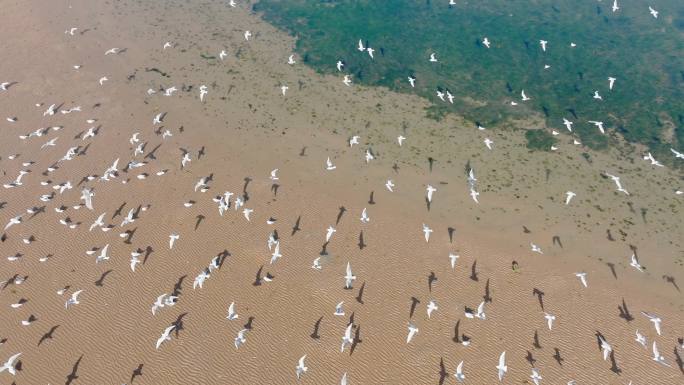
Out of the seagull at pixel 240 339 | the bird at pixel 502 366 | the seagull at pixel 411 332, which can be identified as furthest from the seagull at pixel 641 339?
the seagull at pixel 240 339

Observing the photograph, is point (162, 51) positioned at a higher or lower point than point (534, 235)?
higher

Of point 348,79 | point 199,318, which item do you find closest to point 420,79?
point 348,79

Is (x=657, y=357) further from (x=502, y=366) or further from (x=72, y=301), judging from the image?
(x=72, y=301)

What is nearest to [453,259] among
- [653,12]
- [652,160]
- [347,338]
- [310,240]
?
[347,338]

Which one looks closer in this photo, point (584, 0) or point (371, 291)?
point (371, 291)

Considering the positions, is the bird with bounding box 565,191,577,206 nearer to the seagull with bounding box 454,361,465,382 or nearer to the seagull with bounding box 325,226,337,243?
the seagull with bounding box 454,361,465,382

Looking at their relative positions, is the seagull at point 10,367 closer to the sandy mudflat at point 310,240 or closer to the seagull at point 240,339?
the sandy mudflat at point 310,240

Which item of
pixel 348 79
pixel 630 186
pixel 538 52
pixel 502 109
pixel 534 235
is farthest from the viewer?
pixel 538 52

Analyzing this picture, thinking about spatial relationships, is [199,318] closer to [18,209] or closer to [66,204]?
[66,204]
